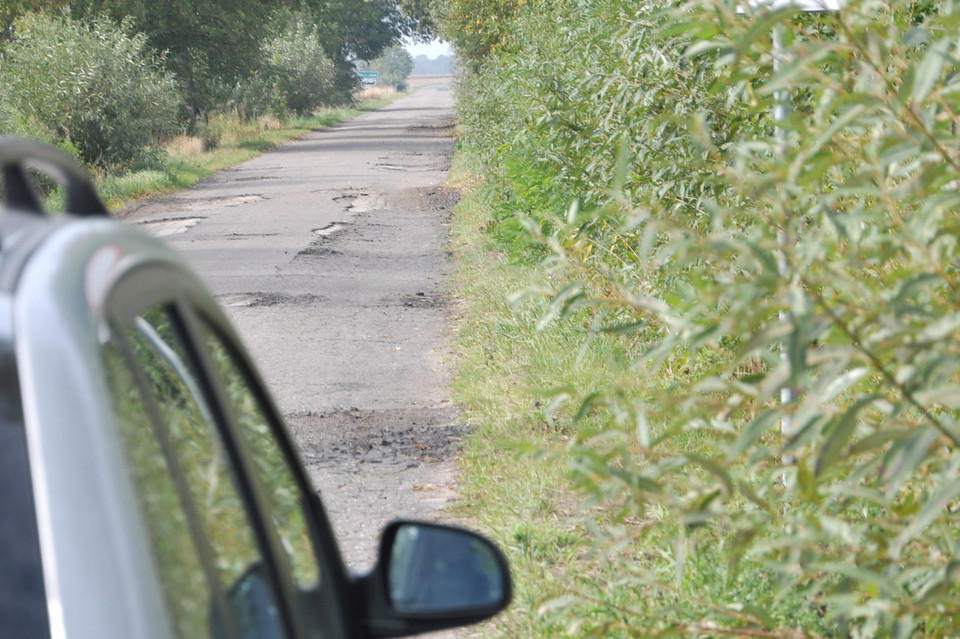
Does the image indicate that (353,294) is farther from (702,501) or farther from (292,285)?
(702,501)

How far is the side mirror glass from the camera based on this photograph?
181cm

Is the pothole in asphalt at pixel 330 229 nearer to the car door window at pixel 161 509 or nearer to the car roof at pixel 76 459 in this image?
the car door window at pixel 161 509

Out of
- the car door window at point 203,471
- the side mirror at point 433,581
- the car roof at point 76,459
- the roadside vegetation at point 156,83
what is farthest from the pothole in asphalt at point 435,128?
the car roof at point 76,459

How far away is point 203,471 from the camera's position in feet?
4.85

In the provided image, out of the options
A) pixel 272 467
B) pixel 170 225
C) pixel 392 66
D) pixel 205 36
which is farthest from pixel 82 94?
pixel 392 66

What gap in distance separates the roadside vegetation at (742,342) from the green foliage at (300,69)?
45.4 metres

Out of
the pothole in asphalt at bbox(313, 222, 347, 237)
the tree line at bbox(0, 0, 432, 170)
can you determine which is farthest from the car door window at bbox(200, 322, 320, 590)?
the tree line at bbox(0, 0, 432, 170)

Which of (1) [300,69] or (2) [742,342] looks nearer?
(2) [742,342]

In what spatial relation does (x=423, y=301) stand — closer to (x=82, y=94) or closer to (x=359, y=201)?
(x=359, y=201)

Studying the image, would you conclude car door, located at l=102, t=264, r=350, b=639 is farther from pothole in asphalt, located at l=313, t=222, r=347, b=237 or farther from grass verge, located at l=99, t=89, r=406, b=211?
grass verge, located at l=99, t=89, r=406, b=211

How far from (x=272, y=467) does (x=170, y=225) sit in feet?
49.5

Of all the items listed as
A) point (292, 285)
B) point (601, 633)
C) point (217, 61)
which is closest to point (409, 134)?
point (217, 61)

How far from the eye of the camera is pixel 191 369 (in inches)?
60.9

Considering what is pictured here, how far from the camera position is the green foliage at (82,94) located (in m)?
21.6
